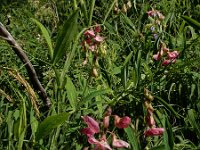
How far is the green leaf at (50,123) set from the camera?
1097 millimetres

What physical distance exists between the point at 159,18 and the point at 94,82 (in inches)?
20.3

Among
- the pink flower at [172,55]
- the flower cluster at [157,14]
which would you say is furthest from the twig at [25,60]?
the flower cluster at [157,14]

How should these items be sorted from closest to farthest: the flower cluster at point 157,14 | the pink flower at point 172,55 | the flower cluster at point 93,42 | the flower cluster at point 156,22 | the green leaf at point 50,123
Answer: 1. the green leaf at point 50,123
2. the flower cluster at point 93,42
3. the pink flower at point 172,55
4. the flower cluster at point 156,22
5. the flower cluster at point 157,14

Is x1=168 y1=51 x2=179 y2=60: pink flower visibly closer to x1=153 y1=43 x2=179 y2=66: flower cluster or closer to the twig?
x1=153 y1=43 x2=179 y2=66: flower cluster

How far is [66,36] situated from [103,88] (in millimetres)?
447

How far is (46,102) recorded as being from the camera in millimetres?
1670

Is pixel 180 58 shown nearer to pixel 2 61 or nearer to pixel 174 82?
pixel 174 82

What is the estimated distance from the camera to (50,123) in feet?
3.71

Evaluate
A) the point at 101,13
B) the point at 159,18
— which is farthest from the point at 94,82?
the point at 101,13

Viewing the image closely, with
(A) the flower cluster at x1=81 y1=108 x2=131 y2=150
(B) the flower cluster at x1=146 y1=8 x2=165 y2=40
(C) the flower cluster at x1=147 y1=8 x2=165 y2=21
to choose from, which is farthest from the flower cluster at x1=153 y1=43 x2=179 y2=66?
(A) the flower cluster at x1=81 y1=108 x2=131 y2=150

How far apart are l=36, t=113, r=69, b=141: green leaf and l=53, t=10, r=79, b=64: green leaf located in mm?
171

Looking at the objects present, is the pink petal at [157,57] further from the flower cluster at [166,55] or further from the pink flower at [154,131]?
the pink flower at [154,131]

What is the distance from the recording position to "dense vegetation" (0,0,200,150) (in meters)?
1.18

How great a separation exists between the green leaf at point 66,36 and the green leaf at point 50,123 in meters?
0.17
